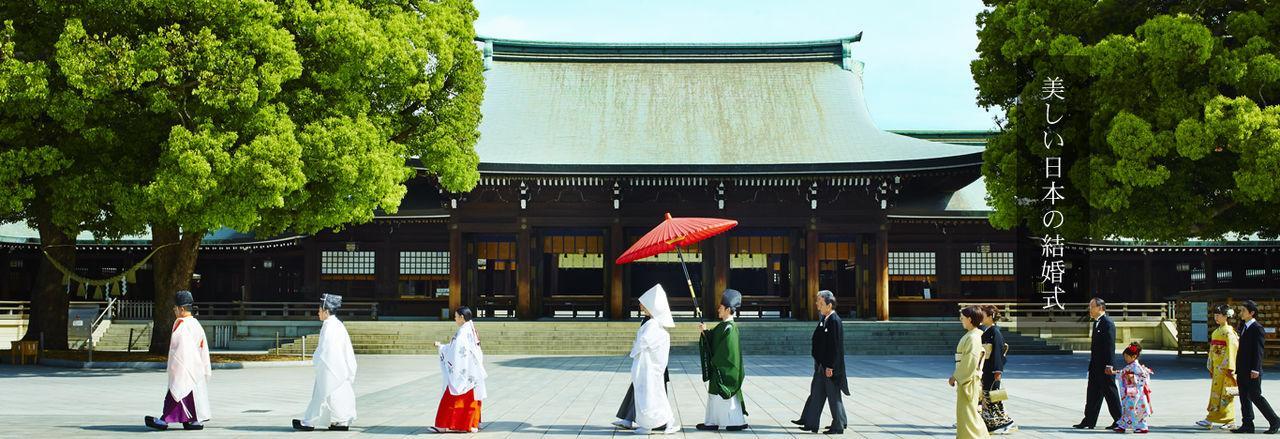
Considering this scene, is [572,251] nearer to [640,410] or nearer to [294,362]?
[294,362]

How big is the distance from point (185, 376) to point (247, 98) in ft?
27.0

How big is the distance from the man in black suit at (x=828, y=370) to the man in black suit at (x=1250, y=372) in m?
4.36

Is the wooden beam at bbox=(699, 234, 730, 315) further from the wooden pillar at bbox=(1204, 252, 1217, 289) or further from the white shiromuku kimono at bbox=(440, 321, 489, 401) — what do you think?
the white shiromuku kimono at bbox=(440, 321, 489, 401)

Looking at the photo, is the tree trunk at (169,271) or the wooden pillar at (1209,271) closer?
the tree trunk at (169,271)

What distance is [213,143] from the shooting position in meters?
18.4

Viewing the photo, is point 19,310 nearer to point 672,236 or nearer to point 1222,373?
point 672,236

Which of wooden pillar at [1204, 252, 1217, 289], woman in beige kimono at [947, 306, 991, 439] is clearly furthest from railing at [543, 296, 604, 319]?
woman in beige kimono at [947, 306, 991, 439]

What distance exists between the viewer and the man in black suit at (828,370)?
35.9ft

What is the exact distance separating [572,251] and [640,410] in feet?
64.7

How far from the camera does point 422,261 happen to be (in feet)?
104


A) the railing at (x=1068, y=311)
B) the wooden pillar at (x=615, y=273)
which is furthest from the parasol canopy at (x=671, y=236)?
the railing at (x=1068, y=311)

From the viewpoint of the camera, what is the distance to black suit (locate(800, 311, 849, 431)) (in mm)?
10969

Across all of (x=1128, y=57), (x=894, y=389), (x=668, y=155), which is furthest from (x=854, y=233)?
(x=894, y=389)

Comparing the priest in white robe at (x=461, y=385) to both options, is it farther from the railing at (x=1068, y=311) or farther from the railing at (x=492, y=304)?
the railing at (x=1068, y=311)
